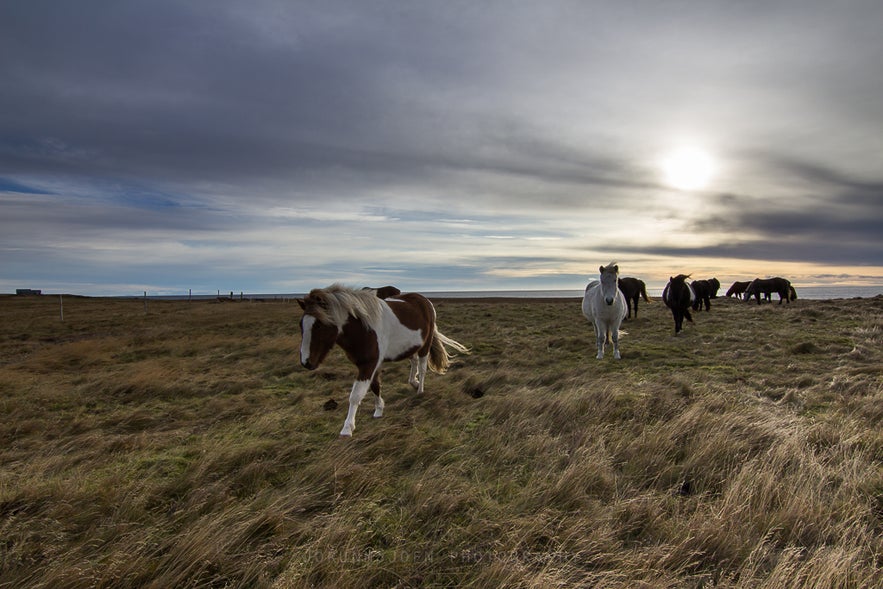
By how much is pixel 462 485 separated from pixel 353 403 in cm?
254

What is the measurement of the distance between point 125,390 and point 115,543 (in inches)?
296

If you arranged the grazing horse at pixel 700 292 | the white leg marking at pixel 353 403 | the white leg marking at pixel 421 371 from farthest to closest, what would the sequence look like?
the grazing horse at pixel 700 292, the white leg marking at pixel 421 371, the white leg marking at pixel 353 403

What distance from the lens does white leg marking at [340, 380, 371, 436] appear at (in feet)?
18.8

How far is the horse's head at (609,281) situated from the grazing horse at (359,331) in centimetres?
579

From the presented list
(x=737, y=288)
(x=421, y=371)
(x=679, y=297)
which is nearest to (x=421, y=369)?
(x=421, y=371)

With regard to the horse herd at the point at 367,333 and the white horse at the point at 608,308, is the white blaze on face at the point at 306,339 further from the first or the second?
the white horse at the point at 608,308

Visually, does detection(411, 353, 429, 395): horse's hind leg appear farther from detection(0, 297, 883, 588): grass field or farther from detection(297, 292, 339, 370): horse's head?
detection(297, 292, 339, 370): horse's head

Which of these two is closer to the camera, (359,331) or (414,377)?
(359,331)

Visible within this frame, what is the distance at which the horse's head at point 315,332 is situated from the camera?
577 cm

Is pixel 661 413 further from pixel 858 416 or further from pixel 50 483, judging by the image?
pixel 50 483

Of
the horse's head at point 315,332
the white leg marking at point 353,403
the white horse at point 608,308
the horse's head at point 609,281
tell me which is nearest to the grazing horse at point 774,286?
the white horse at point 608,308

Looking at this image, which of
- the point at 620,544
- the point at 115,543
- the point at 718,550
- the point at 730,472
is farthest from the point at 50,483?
the point at 730,472

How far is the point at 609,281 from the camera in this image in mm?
11312

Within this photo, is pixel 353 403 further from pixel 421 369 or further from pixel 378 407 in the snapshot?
pixel 421 369
